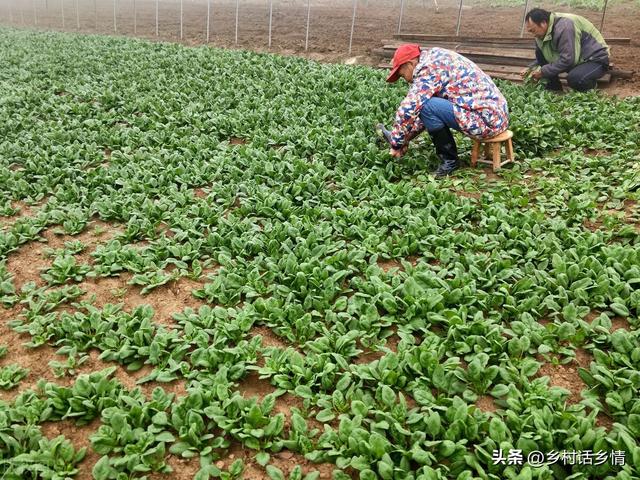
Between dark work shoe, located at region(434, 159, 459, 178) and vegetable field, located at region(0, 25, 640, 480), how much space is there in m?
0.24

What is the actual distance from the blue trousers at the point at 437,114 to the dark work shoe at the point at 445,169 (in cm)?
49

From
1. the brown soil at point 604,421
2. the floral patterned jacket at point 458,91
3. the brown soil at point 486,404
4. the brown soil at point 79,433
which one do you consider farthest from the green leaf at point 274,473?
the floral patterned jacket at point 458,91

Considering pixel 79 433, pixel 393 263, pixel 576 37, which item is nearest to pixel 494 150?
pixel 393 263

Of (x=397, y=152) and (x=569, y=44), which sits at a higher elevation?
(x=569, y=44)

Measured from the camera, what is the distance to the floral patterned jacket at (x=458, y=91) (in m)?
6.40

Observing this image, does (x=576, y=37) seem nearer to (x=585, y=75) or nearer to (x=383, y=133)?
(x=585, y=75)

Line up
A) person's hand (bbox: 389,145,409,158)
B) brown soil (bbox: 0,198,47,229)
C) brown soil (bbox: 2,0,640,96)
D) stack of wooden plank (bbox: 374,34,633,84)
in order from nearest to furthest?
brown soil (bbox: 0,198,47,229)
person's hand (bbox: 389,145,409,158)
stack of wooden plank (bbox: 374,34,633,84)
brown soil (bbox: 2,0,640,96)

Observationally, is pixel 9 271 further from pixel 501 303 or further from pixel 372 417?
pixel 501 303

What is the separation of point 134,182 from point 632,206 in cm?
594

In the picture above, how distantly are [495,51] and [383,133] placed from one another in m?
6.91

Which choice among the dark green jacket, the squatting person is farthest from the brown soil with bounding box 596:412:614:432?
the dark green jacket

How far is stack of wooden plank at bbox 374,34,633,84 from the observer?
11.7m

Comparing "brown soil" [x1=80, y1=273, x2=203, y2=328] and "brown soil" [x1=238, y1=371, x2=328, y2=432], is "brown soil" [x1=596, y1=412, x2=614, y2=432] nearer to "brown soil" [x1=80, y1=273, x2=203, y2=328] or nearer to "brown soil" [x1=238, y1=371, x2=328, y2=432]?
"brown soil" [x1=238, y1=371, x2=328, y2=432]

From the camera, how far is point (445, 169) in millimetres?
6848
